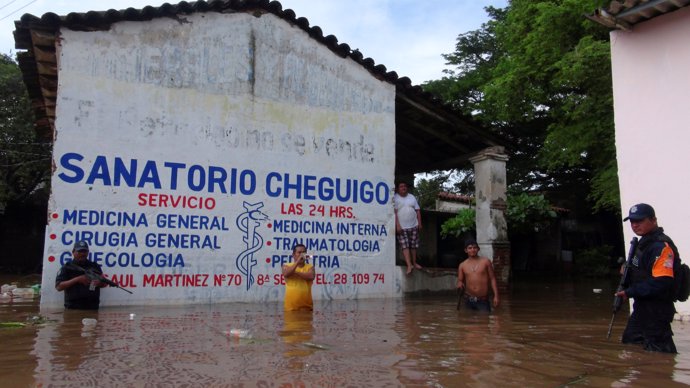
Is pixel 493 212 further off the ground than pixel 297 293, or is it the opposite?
pixel 493 212

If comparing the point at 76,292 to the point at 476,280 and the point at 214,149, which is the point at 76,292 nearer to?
the point at 214,149

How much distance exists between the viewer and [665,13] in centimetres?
781

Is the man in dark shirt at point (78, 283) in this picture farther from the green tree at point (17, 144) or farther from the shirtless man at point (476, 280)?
the green tree at point (17, 144)

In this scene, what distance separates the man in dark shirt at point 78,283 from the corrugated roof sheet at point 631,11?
7951 millimetres

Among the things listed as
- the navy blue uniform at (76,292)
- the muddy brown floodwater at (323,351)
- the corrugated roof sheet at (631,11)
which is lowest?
the muddy brown floodwater at (323,351)

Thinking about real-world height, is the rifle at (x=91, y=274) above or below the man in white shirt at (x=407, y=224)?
below

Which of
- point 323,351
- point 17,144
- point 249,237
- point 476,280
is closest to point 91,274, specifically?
point 249,237

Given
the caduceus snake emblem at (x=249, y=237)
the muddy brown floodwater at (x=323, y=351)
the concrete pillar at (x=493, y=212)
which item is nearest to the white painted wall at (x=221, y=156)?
the caduceus snake emblem at (x=249, y=237)

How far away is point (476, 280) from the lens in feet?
28.0

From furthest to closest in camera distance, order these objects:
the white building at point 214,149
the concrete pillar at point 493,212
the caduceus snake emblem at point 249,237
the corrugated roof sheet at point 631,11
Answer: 1. the concrete pillar at point 493,212
2. the caduceus snake emblem at point 249,237
3. the white building at point 214,149
4. the corrugated roof sheet at point 631,11

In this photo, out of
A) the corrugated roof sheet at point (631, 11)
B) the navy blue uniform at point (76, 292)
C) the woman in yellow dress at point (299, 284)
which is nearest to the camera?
the corrugated roof sheet at point (631, 11)

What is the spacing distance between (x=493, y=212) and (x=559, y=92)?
659cm

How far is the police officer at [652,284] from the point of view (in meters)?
4.97

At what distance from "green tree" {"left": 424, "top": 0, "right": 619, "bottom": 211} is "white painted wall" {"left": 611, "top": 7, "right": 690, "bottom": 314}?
4107mm
